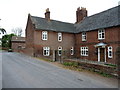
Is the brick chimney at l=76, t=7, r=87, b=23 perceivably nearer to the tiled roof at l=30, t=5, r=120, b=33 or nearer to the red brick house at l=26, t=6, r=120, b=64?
the red brick house at l=26, t=6, r=120, b=64

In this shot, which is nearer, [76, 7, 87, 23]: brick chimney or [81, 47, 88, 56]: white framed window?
[81, 47, 88, 56]: white framed window

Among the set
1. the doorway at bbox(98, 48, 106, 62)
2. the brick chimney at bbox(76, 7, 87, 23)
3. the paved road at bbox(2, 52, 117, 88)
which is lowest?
the paved road at bbox(2, 52, 117, 88)

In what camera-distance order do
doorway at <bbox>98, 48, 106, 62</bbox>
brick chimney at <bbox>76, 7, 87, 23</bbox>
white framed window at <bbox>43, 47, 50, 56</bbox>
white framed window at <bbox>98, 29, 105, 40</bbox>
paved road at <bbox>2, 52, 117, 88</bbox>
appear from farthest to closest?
brick chimney at <bbox>76, 7, 87, 23</bbox> → white framed window at <bbox>43, 47, 50, 56</bbox> → white framed window at <bbox>98, 29, 105, 40</bbox> → doorway at <bbox>98, 48, 106, 62</bbox> → paved road at <bbox>2, 52, 117, 88</bbox>

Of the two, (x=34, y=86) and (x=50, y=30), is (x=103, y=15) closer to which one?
(x=50, y=30)

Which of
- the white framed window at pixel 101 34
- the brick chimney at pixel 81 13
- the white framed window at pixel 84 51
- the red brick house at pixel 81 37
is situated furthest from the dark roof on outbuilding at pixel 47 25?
the white framed window at pixel 101 34

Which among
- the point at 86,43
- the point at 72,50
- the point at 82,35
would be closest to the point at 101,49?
the point at 86,43

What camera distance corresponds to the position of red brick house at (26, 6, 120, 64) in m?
20.5

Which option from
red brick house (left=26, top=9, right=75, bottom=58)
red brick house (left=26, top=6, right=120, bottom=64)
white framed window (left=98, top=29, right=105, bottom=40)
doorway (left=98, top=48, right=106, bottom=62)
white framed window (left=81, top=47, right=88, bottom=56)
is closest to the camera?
red brick house (left=26, top=6, right=120, bottom=64)

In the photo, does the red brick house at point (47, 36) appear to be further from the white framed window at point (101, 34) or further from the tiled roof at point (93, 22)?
the white framed window at point (101, 34)

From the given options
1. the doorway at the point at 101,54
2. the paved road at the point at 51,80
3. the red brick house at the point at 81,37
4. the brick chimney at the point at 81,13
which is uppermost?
the brick chimney at the point at 81,13

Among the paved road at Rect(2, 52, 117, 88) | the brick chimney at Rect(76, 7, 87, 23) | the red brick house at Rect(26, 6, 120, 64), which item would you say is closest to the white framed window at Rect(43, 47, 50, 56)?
the red brick house at Rect(26, 6, 120, 64)

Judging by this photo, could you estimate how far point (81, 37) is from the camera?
27.5 m

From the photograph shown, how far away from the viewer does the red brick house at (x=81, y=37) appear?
2055 centimetres

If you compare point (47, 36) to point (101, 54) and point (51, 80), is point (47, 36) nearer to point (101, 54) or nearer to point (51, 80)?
point (101, 54)
